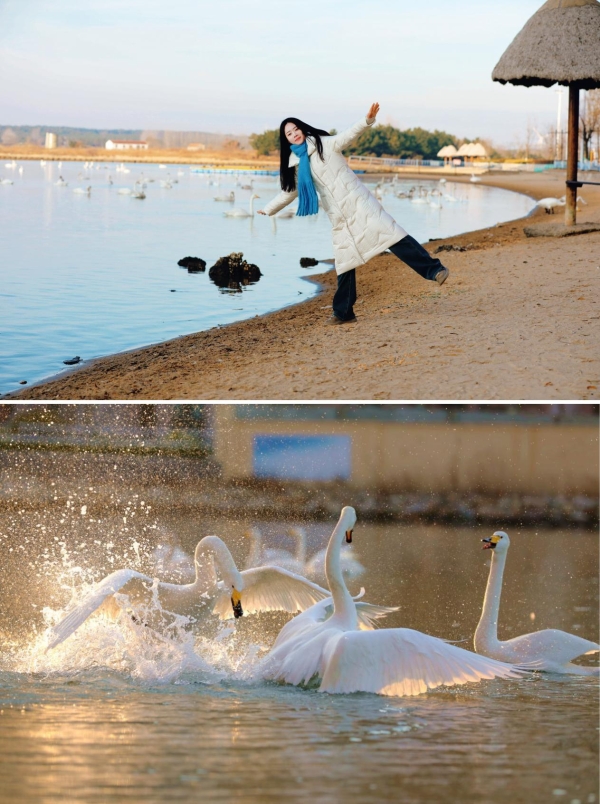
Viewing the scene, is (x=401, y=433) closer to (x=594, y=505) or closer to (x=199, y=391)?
(x=594, y=505)

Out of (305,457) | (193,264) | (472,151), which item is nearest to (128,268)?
(193,264)

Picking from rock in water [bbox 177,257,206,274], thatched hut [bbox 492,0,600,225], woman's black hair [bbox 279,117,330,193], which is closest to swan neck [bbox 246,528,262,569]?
woman's black hair [bbox 279,117,330,193]

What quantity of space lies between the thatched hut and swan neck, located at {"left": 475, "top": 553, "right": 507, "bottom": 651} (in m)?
6.83

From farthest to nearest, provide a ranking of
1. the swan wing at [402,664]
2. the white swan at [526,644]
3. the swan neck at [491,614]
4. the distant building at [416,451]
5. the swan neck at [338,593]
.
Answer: the distant building at [416,451] → the swan neck at [491,614] → the white swan at [526,644] → the swan neck at [338,593] → the swan wing at [402,664]

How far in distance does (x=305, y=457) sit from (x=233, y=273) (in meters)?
4.14

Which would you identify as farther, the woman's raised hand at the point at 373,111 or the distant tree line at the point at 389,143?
the distant tree line at the point at 389,143

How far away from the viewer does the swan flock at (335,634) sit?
388 centimetres

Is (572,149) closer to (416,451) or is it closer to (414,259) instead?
(416,451)

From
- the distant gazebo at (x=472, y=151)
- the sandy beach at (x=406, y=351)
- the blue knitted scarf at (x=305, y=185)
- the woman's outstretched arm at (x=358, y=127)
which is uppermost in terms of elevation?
the distant gazebo at (x=472, y=151)

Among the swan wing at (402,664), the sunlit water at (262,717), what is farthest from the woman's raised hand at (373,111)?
the swan wing at (402,664)

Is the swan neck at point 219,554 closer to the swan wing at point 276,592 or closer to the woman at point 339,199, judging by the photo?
the swan wing at point 276,592

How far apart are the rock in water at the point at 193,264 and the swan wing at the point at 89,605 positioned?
7877 mm

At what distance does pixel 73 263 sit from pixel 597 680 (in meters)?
9.61

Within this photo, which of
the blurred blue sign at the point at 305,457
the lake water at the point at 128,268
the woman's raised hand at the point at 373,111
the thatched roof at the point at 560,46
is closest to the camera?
the woman's raised hand at the point at 373,111
